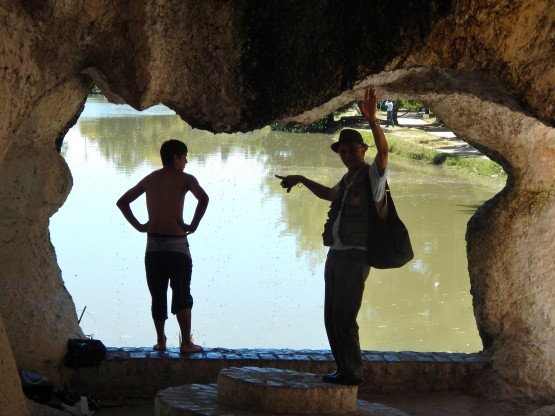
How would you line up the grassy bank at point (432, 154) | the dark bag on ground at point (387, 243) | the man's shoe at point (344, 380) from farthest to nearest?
the grassy bank at point (432, 154), the man's shoe at point (344, 380), the dark bag on ground at point (387, 243)

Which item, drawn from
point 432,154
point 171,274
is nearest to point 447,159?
point 432,154

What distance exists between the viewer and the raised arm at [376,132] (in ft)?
Answer: 19.5

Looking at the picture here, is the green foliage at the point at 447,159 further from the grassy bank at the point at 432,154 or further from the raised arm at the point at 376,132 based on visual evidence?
the raised arm at the point at 376,132

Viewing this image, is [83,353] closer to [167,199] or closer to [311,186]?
[167,199]

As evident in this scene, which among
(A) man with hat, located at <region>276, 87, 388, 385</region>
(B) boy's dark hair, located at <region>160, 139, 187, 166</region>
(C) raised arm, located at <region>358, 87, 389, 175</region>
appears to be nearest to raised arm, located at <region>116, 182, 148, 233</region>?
(B) boy's dark hair, located at <region>160, 139, 187, 166</region>

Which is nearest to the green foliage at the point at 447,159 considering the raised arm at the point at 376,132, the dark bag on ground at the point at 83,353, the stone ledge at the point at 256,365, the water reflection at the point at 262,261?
the water reflection at the point at 262,261

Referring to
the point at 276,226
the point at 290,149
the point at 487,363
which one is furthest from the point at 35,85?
the point at 290,149

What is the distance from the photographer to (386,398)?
307 inches

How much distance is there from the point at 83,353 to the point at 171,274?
82 centimetres

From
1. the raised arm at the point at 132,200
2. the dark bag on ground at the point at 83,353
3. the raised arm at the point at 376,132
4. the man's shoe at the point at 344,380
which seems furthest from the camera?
the raised arm at the point at 132,200

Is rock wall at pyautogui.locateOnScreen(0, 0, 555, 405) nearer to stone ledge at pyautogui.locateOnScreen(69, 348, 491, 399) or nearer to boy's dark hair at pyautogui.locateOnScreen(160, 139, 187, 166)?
stone ledge at pyautogui.locateOnScreen(69, 348, 491, 399)

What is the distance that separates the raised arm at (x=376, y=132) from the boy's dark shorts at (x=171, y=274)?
2043mm

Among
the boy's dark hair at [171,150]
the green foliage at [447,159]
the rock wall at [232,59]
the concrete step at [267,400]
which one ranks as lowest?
the concrete step at [267,400]

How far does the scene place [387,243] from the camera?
6.23 metres
